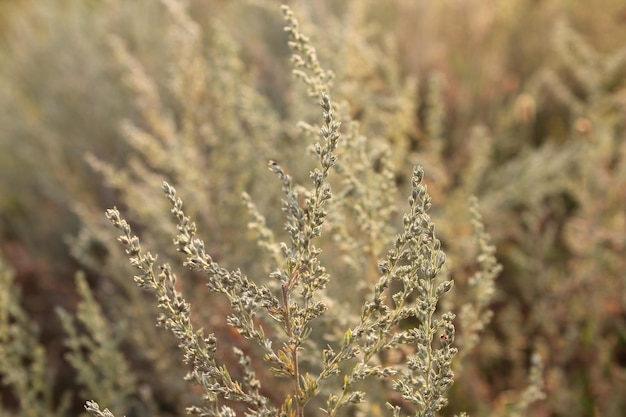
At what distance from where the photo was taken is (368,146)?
7.93ft

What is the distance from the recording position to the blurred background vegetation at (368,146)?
203 centimetres

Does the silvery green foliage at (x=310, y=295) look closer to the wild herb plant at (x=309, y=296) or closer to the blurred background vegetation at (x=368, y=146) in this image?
the wild herb plant at (x=309, y=296)

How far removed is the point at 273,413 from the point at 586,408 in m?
1.22

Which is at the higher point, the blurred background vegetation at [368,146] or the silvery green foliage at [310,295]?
the blurred background vegetation at [368,146]

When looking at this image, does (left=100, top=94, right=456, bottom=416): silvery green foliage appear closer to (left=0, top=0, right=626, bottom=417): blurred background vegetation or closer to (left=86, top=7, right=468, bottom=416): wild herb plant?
(left=86, top=7, right=468, bottom=416): wild herb plant

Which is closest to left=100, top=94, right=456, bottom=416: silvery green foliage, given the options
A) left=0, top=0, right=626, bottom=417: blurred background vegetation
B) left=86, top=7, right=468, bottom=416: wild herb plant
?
left=86, top=7, right=468, bottom=416: wild herb plant

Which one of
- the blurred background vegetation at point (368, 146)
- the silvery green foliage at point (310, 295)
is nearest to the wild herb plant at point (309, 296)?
the silvery green foliage at point (310, 295)

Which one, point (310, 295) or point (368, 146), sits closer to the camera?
point (310, 295)

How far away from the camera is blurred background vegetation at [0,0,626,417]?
6.66 feet

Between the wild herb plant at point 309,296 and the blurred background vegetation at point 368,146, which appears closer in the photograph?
the wild herb plant at point 309,296

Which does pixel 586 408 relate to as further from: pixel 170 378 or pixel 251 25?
pixel 251 25

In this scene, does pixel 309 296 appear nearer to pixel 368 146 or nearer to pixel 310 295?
pixel 310 295

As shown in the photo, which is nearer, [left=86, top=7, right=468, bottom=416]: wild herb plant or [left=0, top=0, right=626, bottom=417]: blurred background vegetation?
[left=86, top=7, right=468, bottom=416]: wild herb plant

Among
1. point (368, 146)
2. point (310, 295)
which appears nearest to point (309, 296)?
point (310, 295)
